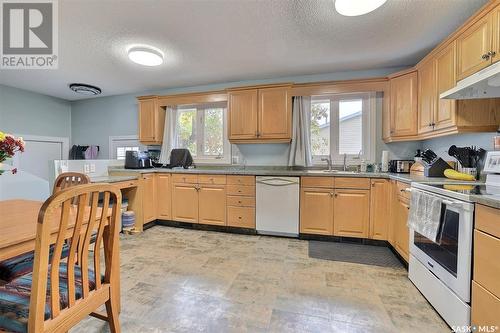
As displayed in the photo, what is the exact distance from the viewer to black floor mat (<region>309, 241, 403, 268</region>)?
2365 millimetres

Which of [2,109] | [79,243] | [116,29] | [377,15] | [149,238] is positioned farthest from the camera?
[2,109]

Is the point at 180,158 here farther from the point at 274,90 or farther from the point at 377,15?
the point at 377,15

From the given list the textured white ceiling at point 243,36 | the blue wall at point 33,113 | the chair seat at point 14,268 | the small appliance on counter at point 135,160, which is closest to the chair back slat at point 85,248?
the chair seat at point 14,268

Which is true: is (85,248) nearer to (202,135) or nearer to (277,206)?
(277,206)

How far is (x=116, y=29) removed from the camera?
221 centimetres

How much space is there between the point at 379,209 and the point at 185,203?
8.66ft

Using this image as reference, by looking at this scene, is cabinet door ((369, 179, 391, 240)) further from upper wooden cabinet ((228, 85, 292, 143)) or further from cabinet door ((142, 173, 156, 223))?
cabinet door ((142, 173, 156, 223))

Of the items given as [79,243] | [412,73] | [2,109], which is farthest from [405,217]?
[2,109]

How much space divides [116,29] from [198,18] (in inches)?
33.7

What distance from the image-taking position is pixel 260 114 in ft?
10.9

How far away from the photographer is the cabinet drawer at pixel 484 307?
116 centimetres

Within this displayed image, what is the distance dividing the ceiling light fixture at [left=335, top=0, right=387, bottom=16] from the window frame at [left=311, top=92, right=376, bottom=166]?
1660mm

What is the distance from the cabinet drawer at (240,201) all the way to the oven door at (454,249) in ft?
6.46

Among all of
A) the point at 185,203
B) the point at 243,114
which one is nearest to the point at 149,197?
the point at 185,203
